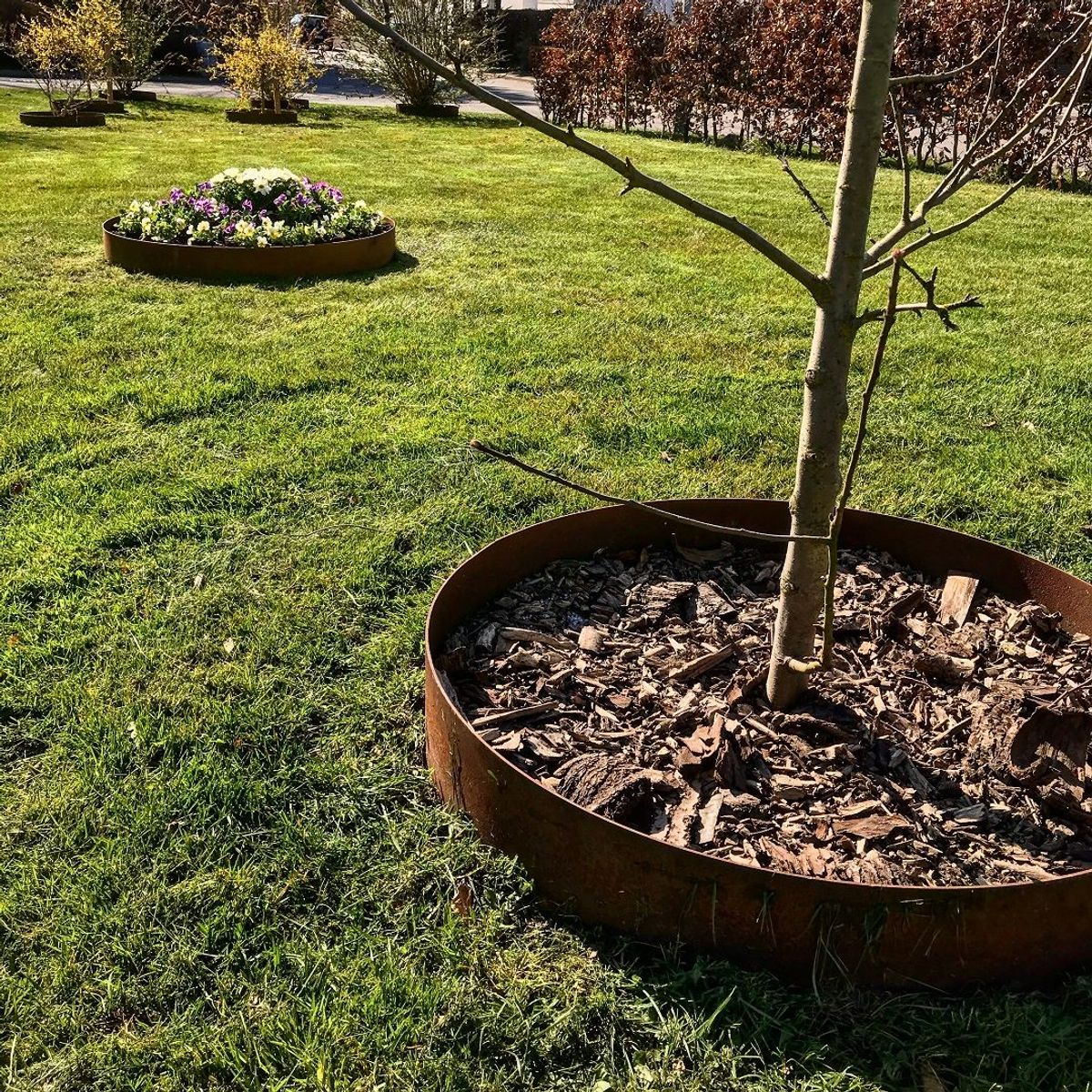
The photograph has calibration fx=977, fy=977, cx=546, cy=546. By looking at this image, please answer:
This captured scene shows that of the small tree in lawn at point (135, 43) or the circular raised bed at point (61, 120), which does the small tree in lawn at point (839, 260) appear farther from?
the small tree in lawn at point (135, 43)

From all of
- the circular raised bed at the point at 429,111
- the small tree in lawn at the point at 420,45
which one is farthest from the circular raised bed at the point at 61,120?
the circular raised bed at the point at 429,111

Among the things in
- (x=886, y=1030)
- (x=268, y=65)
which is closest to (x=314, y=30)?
(x=268, y=65)

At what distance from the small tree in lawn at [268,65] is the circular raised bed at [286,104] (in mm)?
33

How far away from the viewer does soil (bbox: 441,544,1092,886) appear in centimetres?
227

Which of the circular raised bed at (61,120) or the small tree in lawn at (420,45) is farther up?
the small tree in lawn at (420,45)

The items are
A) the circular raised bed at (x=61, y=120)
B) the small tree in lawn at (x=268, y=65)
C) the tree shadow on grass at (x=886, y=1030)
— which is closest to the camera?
the tree shadow on grass at (x=886, y=1030)

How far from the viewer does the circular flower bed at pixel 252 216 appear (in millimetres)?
7379

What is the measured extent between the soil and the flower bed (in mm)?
4963

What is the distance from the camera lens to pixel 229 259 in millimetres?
7215

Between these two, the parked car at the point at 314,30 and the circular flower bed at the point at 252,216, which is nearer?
the circular flower bed at the point at 252,216

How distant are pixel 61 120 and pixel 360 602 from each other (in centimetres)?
1526

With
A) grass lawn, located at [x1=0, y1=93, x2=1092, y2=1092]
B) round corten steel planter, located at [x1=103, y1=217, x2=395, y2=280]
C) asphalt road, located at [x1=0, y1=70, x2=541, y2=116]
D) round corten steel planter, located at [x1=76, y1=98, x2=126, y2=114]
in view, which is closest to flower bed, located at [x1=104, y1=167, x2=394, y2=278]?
round corten steel planter, located at [x1=103, y1=217, x2=395, y2=280]

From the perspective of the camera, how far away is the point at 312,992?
205 cm

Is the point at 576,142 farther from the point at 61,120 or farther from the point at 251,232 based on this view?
the point at 61,120
